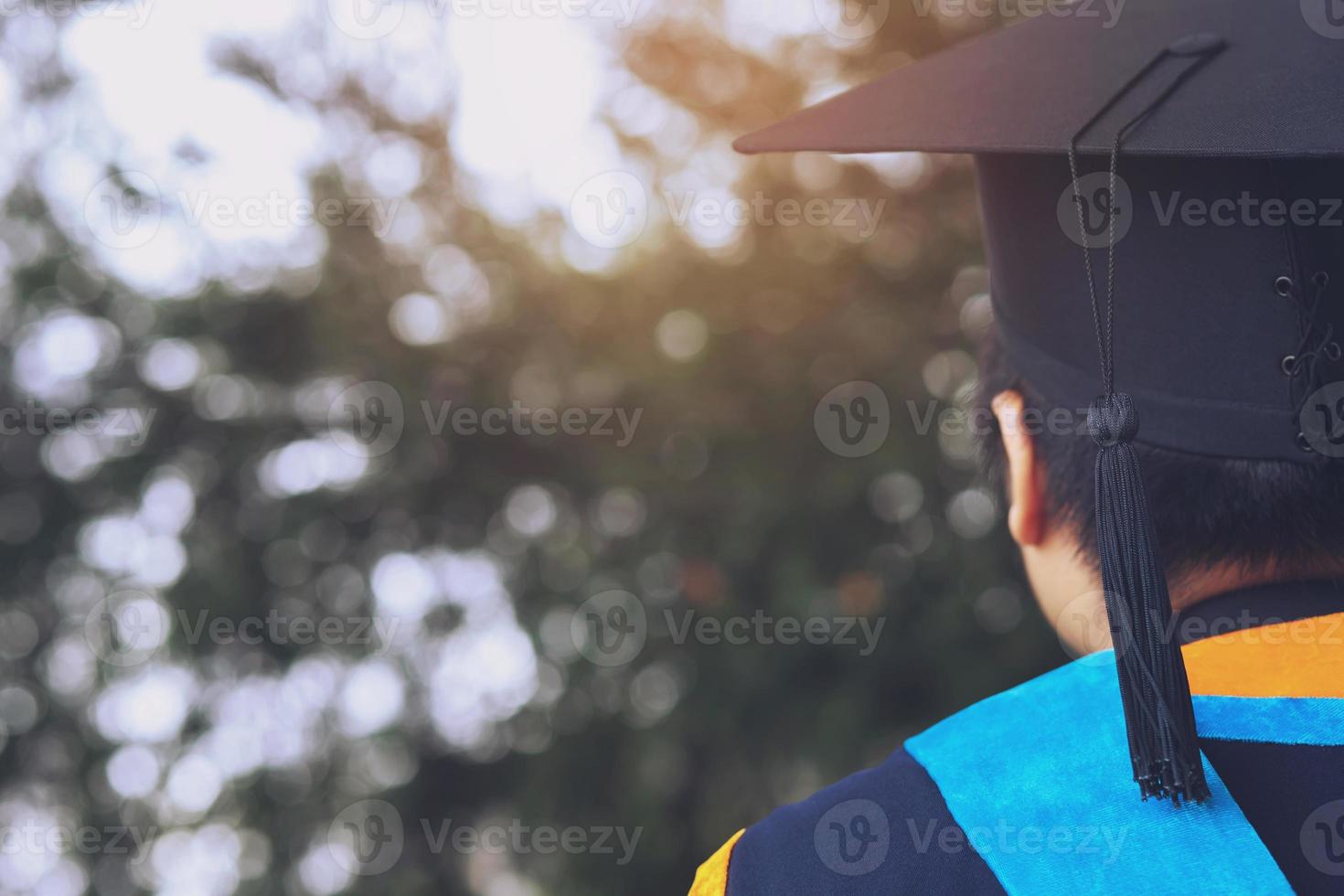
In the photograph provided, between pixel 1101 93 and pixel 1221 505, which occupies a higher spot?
pixel 1101 93

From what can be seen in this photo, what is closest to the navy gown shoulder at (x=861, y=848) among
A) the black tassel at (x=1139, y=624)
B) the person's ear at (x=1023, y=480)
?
the black tassel at (x=1139, y=624)

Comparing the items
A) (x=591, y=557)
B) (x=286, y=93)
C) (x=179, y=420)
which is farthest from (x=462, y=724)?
(x=286, y=93)

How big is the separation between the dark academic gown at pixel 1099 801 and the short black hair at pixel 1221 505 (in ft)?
0.12

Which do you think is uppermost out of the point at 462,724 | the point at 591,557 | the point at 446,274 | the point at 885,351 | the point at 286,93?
the point at 286,93

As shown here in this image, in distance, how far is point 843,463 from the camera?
220cm

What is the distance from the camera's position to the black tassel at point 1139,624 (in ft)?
2.90

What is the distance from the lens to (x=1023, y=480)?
116 cm

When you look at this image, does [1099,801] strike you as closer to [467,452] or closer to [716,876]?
[716,876]

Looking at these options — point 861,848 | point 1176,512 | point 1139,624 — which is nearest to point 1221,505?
point 1176,512

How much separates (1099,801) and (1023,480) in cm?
34

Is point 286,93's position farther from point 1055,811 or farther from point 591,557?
point 1055,811

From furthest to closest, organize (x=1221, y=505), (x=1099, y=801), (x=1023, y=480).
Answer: (x=1023, y=480)
(x=1221, y=505)
(x=1099, y=801)

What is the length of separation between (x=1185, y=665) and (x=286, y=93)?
206 centimetres

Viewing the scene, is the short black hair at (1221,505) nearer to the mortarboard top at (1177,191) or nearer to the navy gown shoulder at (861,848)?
the mortarboard top at (1177,191)
